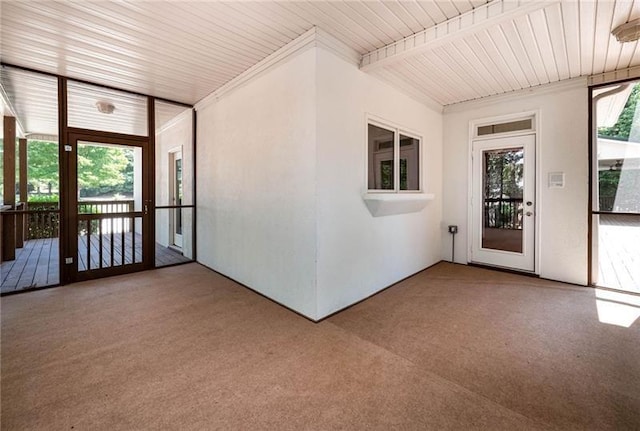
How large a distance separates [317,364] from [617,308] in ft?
11.4

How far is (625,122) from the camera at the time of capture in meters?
3.72

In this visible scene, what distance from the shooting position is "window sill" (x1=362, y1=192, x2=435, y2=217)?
3305 millimetres

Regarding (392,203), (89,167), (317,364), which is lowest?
(317,364)

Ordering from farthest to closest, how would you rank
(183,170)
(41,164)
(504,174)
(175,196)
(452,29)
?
(41,164) → (175,196) → (183,170) → (504,174) → (452,29)

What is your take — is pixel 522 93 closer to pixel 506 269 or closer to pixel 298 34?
pixel 506 269

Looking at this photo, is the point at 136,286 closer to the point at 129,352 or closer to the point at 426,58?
the point at 129,352

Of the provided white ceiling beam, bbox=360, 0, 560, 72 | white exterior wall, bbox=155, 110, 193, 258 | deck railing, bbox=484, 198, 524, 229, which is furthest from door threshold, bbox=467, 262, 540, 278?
white exterior wall, bbox=155, 110, 193, 258

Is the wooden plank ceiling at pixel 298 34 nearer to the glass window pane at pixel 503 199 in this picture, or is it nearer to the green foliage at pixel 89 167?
the glass window pane at pixel 503 199

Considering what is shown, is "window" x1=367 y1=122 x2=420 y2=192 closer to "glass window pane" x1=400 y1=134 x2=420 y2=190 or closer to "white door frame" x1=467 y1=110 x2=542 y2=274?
"glass window pane" x1=400 y1=134 x2=420 y2=190

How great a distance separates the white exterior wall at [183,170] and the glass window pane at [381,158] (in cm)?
355

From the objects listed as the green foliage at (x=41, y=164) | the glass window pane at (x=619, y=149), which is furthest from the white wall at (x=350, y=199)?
the green foliage at (x=41, y=164)

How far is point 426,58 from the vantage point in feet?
10.8

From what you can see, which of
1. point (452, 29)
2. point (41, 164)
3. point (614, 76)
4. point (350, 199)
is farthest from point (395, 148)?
point (41, 164)

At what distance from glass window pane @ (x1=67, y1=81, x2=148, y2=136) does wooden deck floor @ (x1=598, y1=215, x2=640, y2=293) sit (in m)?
7.21
